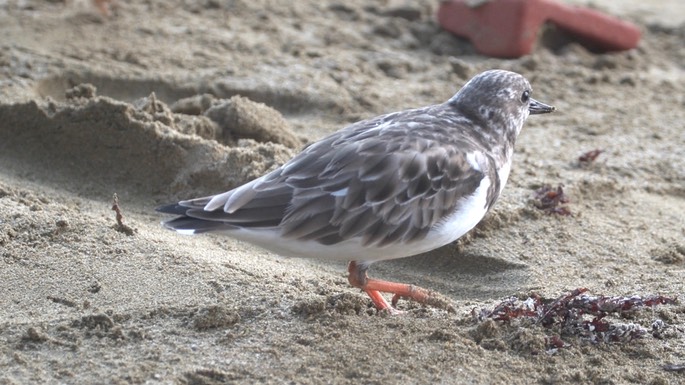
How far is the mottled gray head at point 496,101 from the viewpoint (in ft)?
14.9

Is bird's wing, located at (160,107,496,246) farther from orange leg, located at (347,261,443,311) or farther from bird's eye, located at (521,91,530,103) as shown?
bird's eye, located at (521,91,530,103)

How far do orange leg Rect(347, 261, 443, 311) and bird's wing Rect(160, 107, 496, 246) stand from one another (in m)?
0.24

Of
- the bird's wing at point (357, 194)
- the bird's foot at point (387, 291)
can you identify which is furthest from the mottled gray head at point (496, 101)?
the bird's foot at point (387, 291)

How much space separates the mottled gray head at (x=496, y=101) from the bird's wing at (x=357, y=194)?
410 millimetres

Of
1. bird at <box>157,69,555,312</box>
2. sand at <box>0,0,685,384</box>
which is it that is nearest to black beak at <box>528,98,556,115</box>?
sand at <box>0,0,685,384</box>

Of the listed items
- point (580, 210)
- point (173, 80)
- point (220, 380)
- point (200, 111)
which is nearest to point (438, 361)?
point (220, 380)

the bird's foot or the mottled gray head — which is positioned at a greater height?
the mottled gray head

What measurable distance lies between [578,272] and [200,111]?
7.32 feet

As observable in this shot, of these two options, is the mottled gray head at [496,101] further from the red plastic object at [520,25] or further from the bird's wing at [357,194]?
the red plastic object at [520,25]

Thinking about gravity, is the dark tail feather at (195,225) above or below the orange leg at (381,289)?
above

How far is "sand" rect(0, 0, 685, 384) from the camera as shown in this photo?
12.5 ft

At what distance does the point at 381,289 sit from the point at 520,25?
3.56 m

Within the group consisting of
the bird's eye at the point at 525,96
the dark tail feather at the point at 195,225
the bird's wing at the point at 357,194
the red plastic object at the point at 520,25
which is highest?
the bird's eye at the point at 525,96

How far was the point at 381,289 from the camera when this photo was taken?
4.19 metres
